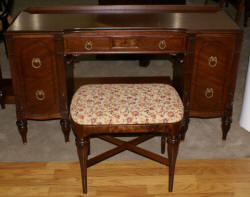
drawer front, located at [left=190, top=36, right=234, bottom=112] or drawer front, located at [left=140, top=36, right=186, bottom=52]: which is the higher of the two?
drawer front, located at [left=140, top=36, right=186, bottom=52]

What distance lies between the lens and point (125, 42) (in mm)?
2652

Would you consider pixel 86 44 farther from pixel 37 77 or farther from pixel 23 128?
pixel 23 128

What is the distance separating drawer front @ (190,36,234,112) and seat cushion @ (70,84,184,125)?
1.15 ft

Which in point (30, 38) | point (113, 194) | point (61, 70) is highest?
point (30, 38)

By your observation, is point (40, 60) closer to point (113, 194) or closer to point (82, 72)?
point (113, 194)

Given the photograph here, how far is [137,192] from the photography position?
8.67ft

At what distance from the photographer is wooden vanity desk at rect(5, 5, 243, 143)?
2.63 metres

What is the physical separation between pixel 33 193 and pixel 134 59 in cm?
224

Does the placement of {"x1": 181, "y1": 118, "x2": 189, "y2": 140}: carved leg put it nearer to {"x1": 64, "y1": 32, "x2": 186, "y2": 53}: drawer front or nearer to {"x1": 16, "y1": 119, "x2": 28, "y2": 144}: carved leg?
{"x1": 64, "y1": 32, "x2": 186, "y2": 53}: drawer front

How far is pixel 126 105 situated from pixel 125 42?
1.56 feet

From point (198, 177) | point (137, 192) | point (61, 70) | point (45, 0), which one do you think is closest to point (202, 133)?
point (198, 177)

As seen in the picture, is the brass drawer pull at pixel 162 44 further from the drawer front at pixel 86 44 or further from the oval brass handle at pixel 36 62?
the oval brass handle at pixel 36 62

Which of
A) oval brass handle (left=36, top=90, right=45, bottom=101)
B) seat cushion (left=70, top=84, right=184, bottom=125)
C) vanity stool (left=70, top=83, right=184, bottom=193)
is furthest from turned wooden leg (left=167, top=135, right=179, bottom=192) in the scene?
oval brass handle (left=36, top=90, right=45, bottom=101)

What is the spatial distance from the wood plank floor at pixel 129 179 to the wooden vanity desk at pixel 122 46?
1.10 feet
